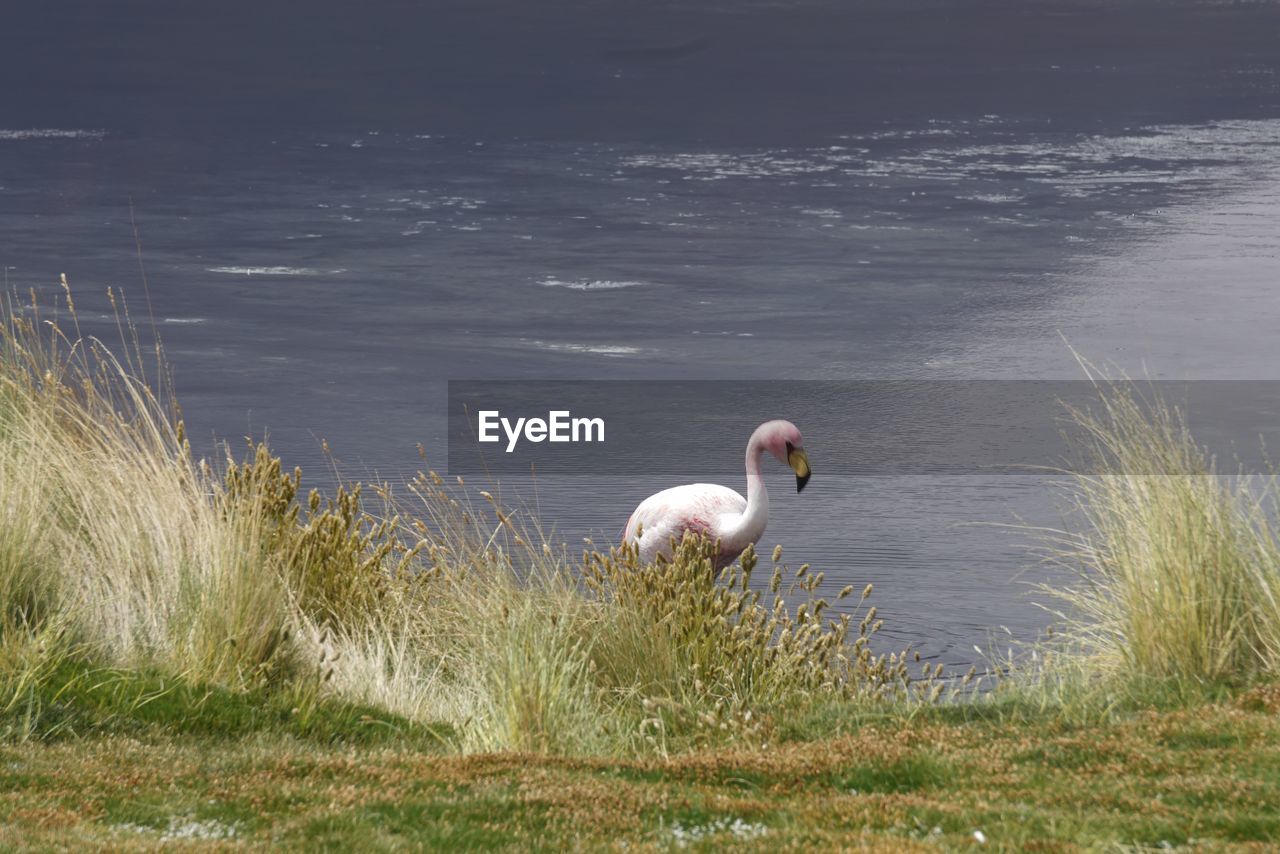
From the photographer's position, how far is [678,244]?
71.2ft

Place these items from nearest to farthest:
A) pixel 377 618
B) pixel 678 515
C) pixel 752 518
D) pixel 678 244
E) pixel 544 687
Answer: pixel 544 687 < pixel 377 618 < pixel 752 518 < pixel 678 515 < pixel 678 244

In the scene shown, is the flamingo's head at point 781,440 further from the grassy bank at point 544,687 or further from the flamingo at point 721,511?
the grassy bank at point 544,687

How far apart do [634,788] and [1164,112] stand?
32.7m

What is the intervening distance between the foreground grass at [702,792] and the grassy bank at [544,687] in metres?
0.02

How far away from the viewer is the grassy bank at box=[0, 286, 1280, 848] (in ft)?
18.9

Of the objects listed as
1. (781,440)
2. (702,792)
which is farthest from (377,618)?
(702,792)

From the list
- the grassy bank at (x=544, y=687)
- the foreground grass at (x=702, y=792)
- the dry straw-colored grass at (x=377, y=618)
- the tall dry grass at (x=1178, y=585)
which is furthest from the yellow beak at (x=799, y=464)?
the foreground grass at (x=702, y=792)

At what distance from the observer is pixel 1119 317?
17.3 metres

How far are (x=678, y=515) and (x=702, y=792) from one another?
314 centimetres

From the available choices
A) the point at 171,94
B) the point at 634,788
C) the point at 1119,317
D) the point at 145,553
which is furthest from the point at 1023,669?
the point at 171,94

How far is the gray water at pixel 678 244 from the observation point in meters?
11.9

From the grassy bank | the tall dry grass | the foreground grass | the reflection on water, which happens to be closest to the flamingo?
the grassy bank

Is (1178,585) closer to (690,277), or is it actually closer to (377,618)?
(377,618)

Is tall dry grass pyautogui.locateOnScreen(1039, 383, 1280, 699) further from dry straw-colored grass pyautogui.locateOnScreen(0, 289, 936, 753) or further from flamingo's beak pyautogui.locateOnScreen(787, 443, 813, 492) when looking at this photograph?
flamingo's beak pyautogui.locateOnScreen(787, 443, 813, 492)
